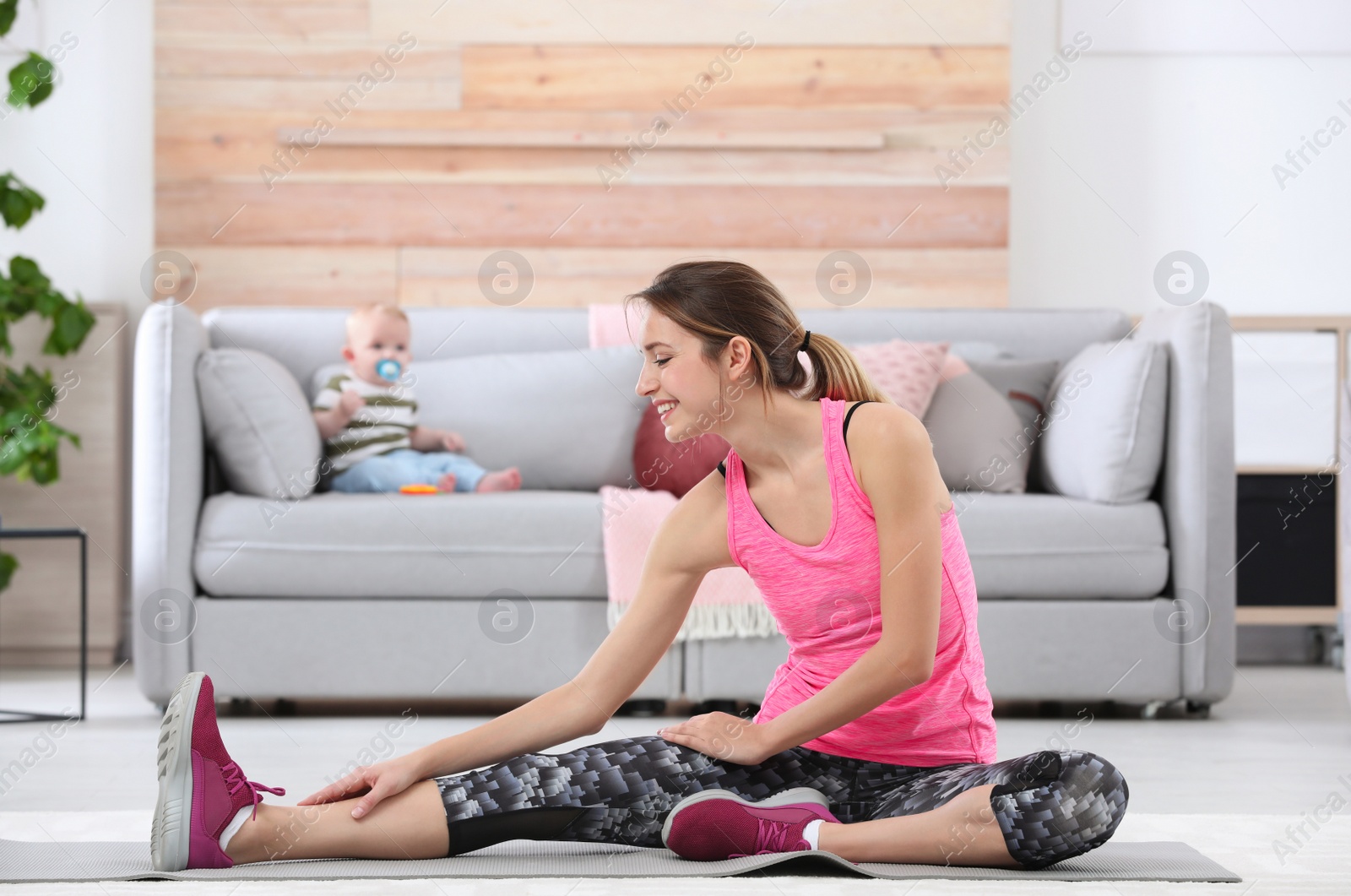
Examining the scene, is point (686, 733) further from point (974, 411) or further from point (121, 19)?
point (121, 19)

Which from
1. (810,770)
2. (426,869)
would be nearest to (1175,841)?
(810,770)

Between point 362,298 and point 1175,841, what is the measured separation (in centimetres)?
265

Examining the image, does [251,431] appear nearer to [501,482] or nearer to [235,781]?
[501,482]

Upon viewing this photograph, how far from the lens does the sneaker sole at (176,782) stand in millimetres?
1202

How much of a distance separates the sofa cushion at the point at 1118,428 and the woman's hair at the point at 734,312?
1318mm

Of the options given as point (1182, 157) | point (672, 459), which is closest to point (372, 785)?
point (672, 459)

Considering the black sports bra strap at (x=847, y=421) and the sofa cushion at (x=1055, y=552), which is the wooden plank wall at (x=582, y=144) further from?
the black sports bra strap at (x=847, y=421)

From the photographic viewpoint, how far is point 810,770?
1370mm

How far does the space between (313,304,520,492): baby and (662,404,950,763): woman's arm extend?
4.91 feet

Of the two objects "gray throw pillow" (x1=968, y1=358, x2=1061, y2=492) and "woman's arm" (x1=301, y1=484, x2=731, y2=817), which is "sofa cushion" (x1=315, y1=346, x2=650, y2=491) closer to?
"gray throw pillow" (x1=968, y1=358, x2=1061, y2=492)

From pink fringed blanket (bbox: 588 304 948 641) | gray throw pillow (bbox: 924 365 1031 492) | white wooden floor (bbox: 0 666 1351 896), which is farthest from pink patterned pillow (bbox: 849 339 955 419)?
white wooden floor (bbox: 0 666 1351 896)

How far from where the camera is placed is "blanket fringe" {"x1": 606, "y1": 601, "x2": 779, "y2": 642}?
94.0 inches

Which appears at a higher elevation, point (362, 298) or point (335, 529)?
point (362, 298)

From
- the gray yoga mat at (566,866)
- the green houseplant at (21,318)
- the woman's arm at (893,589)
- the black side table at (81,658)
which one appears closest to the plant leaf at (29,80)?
the green houseplant at (21,318)
